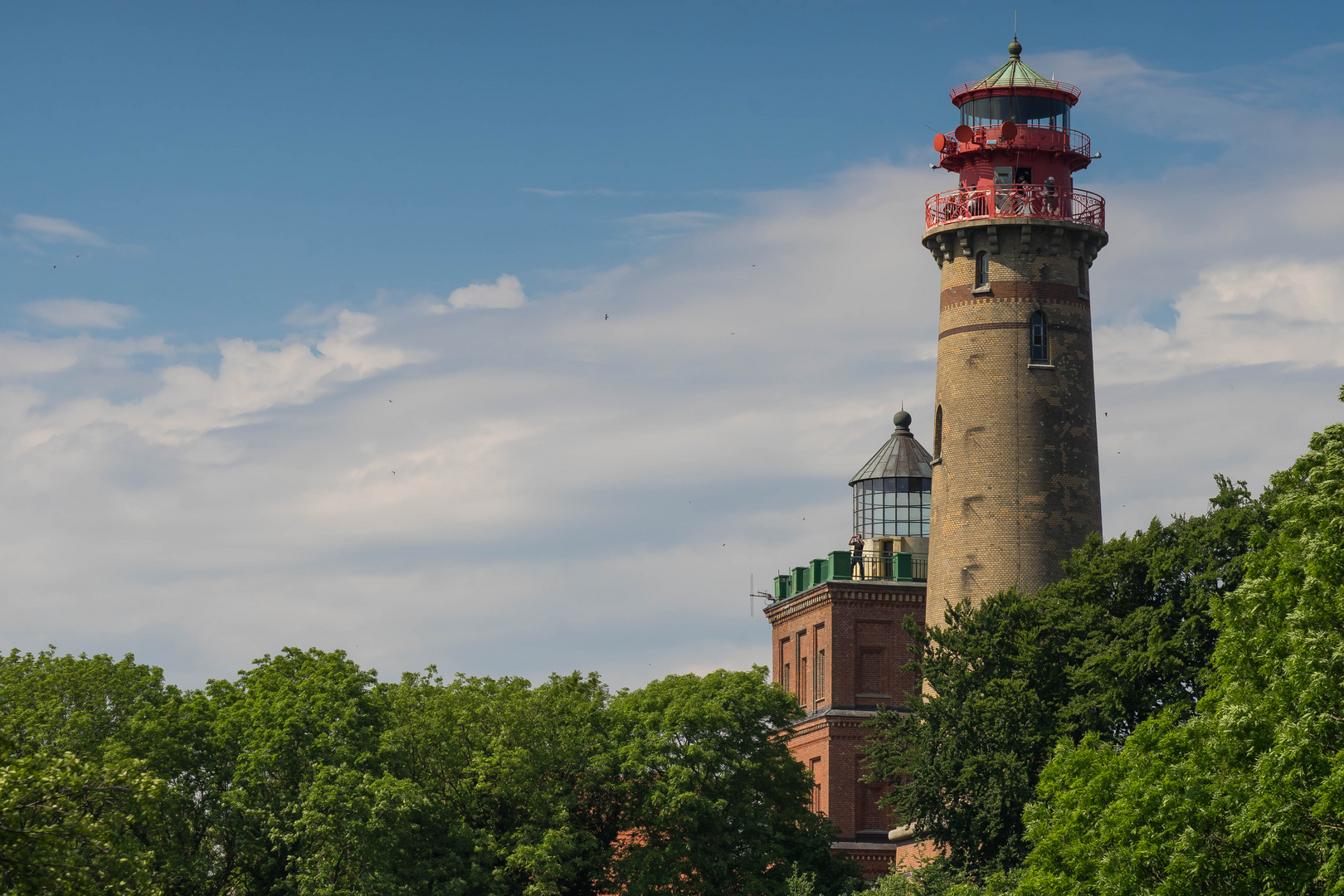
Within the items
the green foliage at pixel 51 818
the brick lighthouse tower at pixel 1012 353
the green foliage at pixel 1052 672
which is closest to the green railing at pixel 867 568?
the brick lighthouse tower at pixel 1012 353

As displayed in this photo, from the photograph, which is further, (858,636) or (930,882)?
(858,636)

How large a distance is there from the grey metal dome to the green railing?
412 centimetres

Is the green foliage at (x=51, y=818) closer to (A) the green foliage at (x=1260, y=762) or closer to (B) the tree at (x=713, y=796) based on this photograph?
(A) the green foliage at (x=1260, y=762)

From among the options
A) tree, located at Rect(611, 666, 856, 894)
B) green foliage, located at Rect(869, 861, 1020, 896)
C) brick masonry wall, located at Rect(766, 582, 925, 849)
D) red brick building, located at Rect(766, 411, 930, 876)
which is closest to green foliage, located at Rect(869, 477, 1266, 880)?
green foliage, located at Rect(869, 861, 1020, 896)

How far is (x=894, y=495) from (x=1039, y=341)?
19.3m

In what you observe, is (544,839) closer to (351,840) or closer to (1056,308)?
(351,840)

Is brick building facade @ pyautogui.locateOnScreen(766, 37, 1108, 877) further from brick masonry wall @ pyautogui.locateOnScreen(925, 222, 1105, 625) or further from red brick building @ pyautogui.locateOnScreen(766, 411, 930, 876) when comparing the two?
red brick building @ pyautogui.locateOnScreen(766, 411, 930, 876)

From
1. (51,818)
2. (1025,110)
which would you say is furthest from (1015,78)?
(51,818)

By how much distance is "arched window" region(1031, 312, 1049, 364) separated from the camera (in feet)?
196

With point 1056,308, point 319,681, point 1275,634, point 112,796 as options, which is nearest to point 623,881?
point 319,681

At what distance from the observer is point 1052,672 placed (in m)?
53.3

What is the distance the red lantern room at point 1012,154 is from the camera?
6066 centimetres

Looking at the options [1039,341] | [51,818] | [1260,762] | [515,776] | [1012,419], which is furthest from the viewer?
[1039,341]

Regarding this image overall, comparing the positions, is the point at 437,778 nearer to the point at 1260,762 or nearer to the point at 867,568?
the point at 867,568
